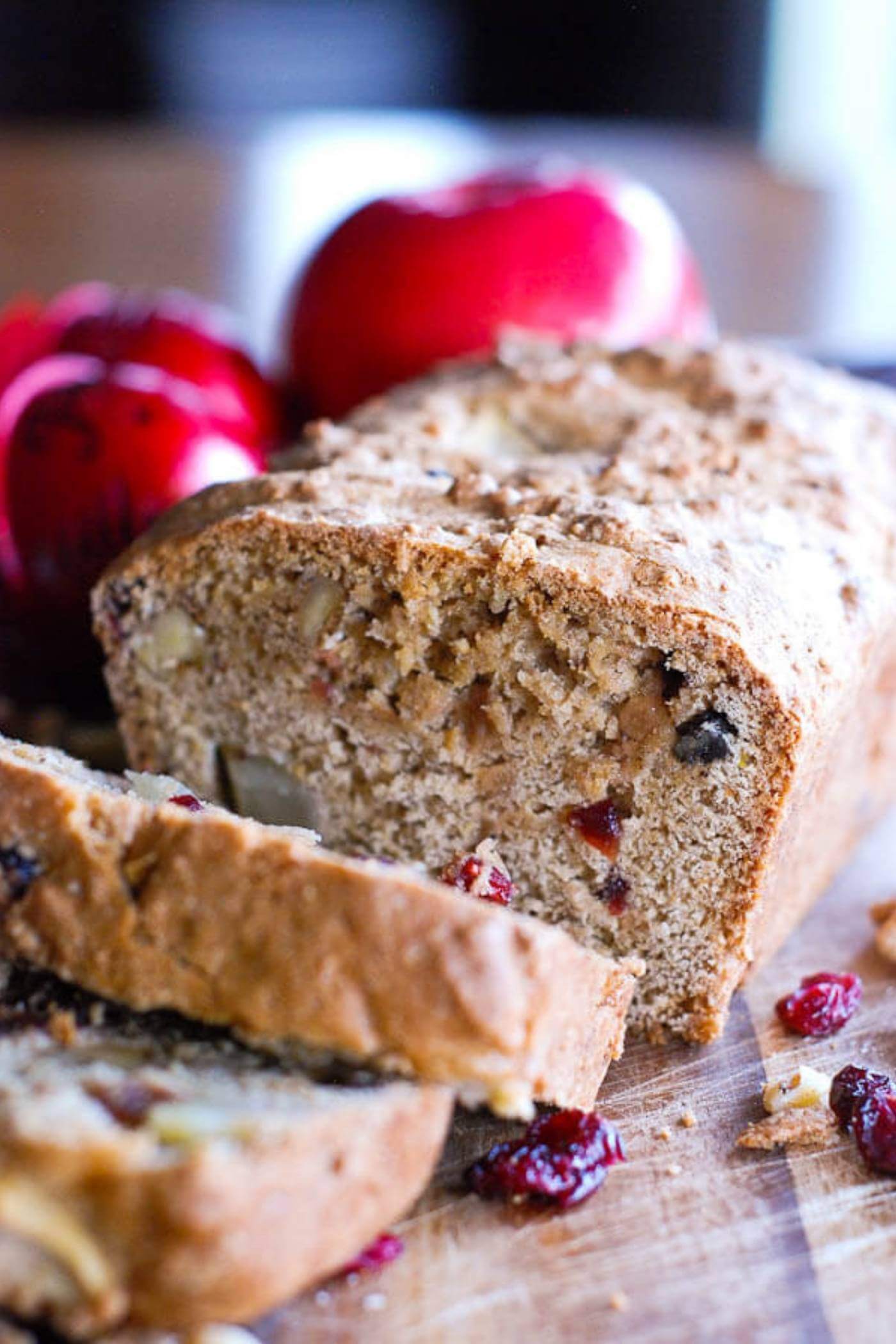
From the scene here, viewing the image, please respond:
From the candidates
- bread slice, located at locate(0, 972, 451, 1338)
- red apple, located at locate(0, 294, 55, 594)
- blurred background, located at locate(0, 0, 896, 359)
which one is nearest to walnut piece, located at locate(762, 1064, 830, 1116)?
bread slice, located at locate(0, 972, 451, 1338)

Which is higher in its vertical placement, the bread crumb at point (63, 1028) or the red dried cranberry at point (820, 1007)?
the bread crumb at point (63, 1028)

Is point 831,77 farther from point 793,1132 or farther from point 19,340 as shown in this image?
point 793,1132

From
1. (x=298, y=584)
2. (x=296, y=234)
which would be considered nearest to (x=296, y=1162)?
(x=298, y=584)

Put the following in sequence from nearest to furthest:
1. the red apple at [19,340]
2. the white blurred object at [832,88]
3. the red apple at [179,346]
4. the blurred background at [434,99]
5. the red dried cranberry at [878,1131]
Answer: the red dried cranberry at [878,1131]
the red apple at [179,346]
the red apple at [19,340]
the blurred background at [434,99]
the white blurred object at [832,88]

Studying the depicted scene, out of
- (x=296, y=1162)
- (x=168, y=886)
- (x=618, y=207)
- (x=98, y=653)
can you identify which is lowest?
(x=98, y=653)

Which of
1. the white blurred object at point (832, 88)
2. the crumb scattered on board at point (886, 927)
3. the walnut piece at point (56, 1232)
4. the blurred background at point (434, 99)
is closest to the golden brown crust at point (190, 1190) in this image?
the walnut piece at point (56, 1232)

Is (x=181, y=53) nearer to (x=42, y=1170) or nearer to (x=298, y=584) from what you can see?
(x=298, y=584)

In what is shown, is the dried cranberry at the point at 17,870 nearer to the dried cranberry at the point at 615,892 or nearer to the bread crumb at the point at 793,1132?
the dried cranberry at the point at 615,892
